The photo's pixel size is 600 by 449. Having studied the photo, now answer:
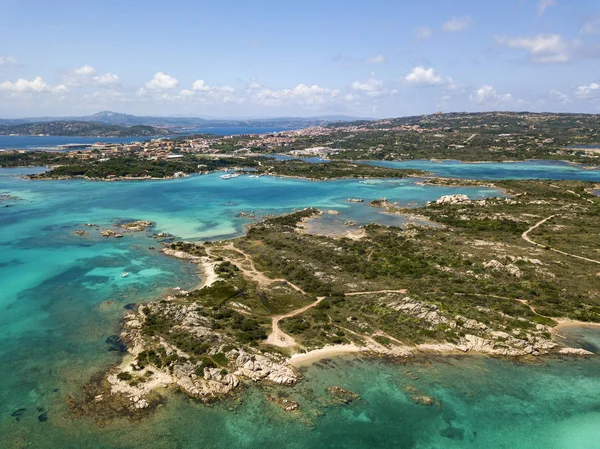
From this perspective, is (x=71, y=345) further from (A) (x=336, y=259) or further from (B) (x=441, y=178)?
(B) (x=441, y=178)

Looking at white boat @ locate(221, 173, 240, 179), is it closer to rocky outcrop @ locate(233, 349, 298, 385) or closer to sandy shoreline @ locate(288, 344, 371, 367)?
sandy shoreline @ locate(288, 344, 371, 367)

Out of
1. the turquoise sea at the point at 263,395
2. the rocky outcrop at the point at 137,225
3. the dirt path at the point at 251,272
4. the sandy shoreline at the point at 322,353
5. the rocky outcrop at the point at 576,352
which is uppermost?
the rocky outcrop at the point at 137,225

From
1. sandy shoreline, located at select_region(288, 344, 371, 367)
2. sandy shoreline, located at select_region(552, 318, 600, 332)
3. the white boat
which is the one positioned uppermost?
the white boat

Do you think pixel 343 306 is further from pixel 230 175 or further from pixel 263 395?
pixel 230 175

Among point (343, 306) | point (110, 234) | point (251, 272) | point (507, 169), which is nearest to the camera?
point (343, 306)

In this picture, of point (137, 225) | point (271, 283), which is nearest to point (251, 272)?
point (271, 283)

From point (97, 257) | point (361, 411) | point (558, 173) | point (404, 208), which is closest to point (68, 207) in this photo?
point (97, 257)

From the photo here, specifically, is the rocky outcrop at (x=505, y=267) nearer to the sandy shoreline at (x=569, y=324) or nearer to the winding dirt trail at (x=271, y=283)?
the sandy shoreline at (x=569, y=324)

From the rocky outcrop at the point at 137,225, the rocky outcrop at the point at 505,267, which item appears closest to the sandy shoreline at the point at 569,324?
the rocky outcrop at the point at 505,267

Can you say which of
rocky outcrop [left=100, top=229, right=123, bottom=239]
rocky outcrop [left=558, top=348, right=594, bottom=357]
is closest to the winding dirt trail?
rocky outcrop [left=558, top=348, right=594, bottom=357]

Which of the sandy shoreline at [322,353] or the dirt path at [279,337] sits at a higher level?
the dirt path at [279,337]

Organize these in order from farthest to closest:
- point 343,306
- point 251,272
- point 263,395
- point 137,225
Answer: point 137,225 < point 251,272 < point 343,306 < point 263,395

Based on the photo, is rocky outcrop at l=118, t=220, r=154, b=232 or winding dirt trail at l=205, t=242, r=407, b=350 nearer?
winding dirt trail at l=205, t=242, r=407, b=350
